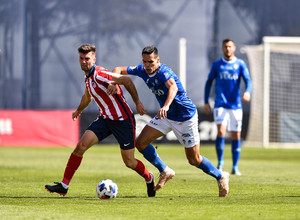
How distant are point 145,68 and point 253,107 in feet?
54.3

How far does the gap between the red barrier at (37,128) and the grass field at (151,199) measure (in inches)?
337

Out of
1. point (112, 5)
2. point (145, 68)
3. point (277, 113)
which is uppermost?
point (112, 5)

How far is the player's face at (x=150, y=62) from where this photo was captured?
27.0ft

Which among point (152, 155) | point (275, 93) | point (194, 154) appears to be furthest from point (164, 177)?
point (275, 93)

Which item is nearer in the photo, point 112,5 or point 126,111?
point 126,111

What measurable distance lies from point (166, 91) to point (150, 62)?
0.45 meters

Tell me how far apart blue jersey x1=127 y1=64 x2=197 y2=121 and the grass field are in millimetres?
1068

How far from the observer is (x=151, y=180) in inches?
345

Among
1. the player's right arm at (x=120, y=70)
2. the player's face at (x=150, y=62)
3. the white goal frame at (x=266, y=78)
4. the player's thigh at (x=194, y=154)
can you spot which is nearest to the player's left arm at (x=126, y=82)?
the player's face at (x=150, y=62)

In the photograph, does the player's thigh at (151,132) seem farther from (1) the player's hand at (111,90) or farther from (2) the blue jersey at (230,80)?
(2) the blue jersey at (230,80)

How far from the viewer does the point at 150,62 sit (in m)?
8.27

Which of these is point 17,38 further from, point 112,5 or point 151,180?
point 151,180

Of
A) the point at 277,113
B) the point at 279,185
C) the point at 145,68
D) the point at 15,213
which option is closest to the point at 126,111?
the point at 145,68

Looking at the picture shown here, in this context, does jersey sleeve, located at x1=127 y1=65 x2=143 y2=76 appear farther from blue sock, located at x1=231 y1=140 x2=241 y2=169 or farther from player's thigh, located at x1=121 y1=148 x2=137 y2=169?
blue sock, located at x1=231 y1=140 x2=241 y2=169
